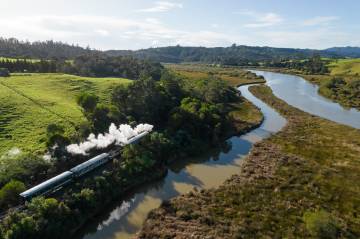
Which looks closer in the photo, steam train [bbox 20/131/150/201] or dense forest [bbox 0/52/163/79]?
steam train [bbox 20/131/150/201]

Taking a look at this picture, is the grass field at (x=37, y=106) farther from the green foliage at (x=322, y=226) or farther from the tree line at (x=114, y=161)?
the green foliage at (x=322, y=226)

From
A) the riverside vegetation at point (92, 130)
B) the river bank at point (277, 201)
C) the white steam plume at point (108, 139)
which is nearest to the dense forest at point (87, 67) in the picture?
the riverside vegetation at point (92, 130)

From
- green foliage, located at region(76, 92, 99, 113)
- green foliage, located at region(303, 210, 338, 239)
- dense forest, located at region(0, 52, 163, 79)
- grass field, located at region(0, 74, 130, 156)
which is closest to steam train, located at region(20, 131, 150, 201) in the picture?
grass field, located at region(0, 74, 130, 156)

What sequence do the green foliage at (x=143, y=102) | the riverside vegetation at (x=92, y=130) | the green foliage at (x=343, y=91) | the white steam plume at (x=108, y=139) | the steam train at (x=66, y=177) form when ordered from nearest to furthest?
1. the riverside vegetation at (x=92, y=130)
2. the steam train at (x=66, y=177)
3. the white steam plume at (x=108, y=139)
4. the green foliage at (x=143, y=102)
5. the green foliage at (x=343, y=91)

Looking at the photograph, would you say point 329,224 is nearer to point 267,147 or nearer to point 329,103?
point 267,147

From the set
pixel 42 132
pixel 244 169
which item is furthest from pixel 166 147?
pixel 42 132

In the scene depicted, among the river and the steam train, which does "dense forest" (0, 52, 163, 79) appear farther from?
the steam train
